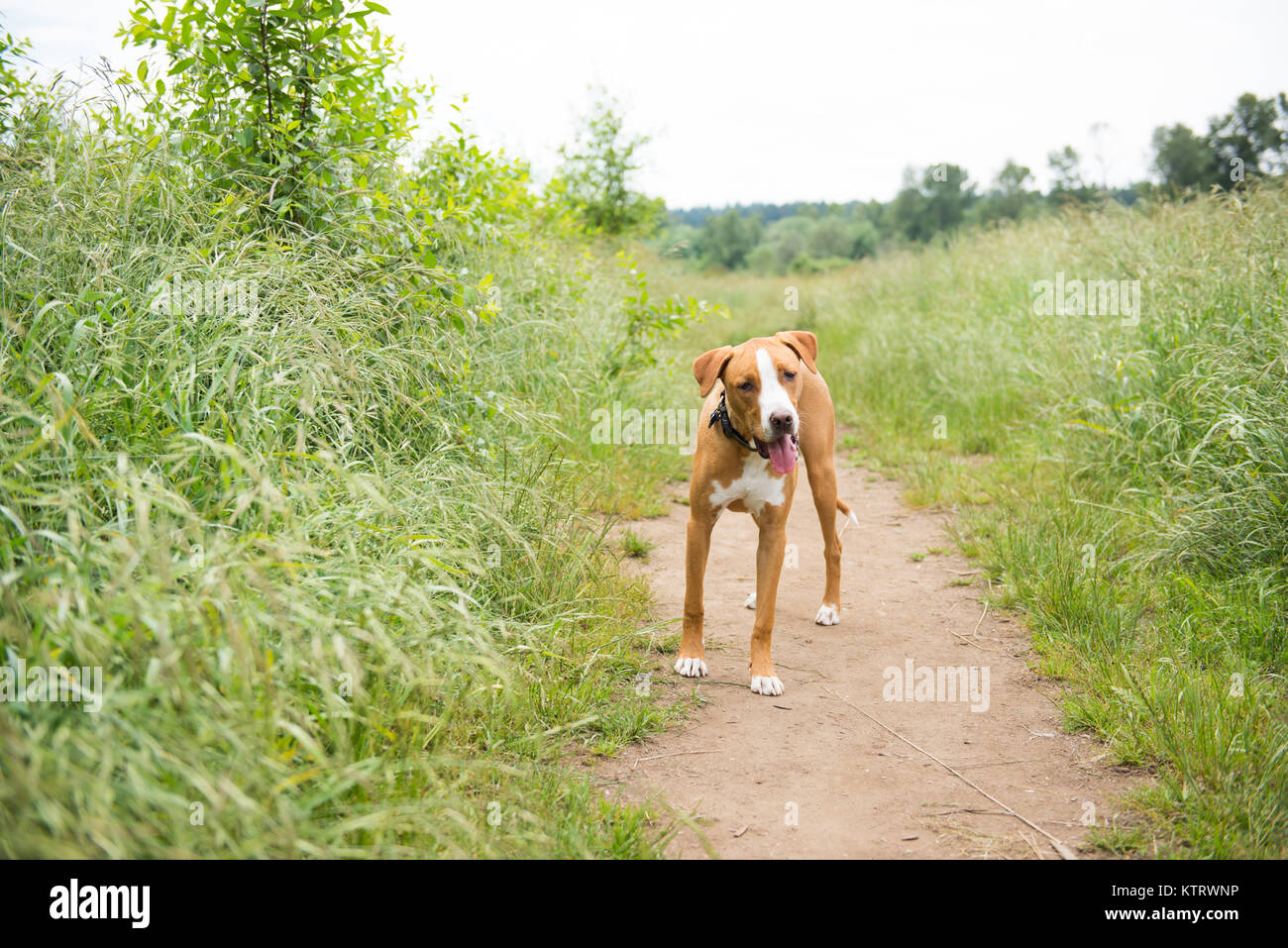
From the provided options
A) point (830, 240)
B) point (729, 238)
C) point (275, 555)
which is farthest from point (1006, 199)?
point (275, 555)

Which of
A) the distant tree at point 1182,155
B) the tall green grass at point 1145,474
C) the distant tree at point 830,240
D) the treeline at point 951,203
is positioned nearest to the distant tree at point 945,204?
the treeline at point 951,203

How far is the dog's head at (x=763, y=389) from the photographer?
3.35 m

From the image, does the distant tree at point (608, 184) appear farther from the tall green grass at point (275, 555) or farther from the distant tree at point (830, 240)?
the distant tree at point (830, 240)

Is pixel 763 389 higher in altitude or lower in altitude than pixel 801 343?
lower

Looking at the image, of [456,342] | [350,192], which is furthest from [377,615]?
[350,192]

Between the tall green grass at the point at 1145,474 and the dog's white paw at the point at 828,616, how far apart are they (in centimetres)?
92

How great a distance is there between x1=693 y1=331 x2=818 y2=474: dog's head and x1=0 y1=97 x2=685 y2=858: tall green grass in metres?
0.97

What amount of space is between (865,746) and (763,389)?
1.48 meters

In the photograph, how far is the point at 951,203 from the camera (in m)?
23.9

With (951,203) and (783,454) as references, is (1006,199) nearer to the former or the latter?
(951,203)

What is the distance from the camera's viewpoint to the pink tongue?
340 centimetres

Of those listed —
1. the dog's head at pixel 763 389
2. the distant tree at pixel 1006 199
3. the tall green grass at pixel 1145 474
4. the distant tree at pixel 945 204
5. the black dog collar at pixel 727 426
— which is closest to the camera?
the tall green grass at pixel 1145 474

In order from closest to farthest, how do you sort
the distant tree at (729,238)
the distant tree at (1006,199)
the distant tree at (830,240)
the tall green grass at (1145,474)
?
the tall green grass at (1145,474)
the distant tree at (1006,199)
the distant tree at (830,240)
the distant tree at (729,238)

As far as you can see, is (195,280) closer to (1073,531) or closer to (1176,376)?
(1073,531)
